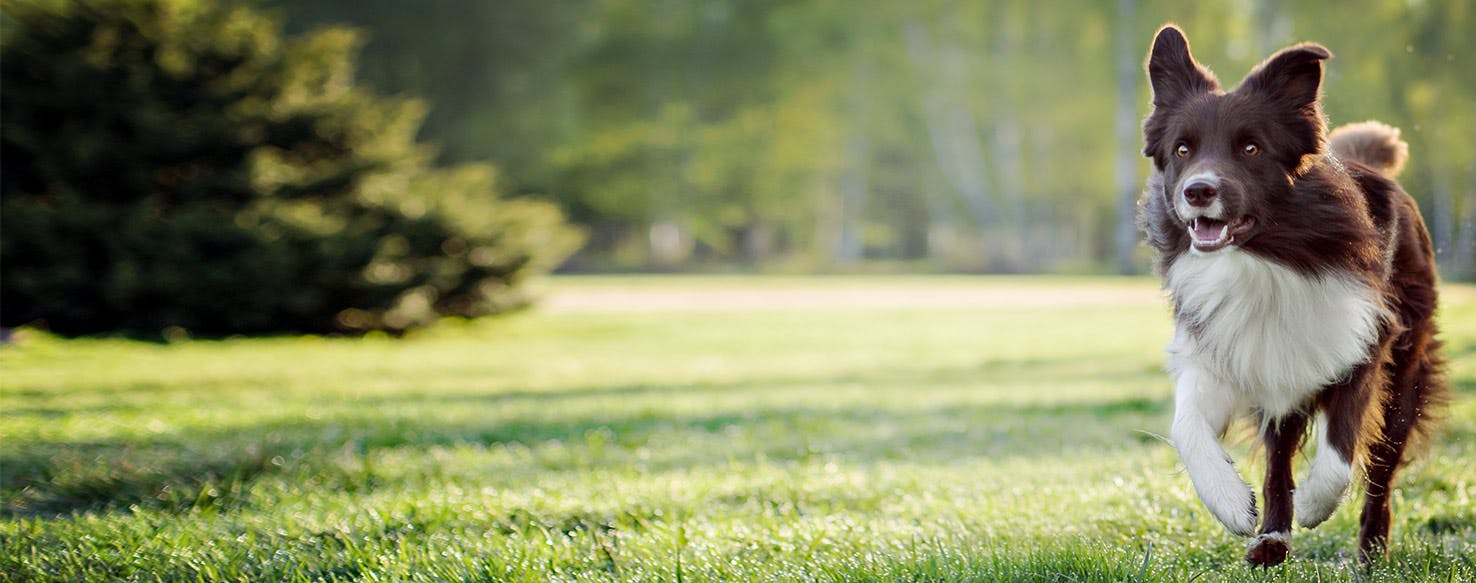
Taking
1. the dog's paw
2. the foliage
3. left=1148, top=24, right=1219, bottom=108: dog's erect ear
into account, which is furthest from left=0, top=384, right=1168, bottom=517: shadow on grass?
the foliage

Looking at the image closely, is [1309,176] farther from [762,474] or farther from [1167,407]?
[1167,407]

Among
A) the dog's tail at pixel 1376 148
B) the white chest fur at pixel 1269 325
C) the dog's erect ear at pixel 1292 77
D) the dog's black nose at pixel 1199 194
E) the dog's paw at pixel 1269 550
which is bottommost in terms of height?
the dog's paw at pixel 1269 550

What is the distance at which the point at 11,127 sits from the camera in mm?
11836

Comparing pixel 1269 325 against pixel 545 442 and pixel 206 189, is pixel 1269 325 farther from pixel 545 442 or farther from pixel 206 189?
pixel 206 189

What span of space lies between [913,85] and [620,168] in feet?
40.7

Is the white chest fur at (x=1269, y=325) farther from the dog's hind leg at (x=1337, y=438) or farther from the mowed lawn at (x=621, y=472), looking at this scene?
the mowed lawn at (x=621, y=472)

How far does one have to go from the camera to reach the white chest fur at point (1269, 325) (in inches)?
113

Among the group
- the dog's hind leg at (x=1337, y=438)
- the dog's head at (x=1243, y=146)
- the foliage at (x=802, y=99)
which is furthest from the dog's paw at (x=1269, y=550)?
the foliage at (x=802, y=99)

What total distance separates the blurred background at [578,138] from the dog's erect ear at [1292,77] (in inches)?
47.0

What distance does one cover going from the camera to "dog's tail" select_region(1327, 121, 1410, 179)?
364 cm

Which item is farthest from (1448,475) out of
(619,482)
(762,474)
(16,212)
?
(16,212)

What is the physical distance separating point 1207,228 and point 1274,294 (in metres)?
0.32

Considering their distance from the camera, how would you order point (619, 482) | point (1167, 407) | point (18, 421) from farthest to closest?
point (1167, 407)
point (18, 421)
point (619, 482)

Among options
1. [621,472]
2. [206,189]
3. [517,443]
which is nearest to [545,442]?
[517,443]
